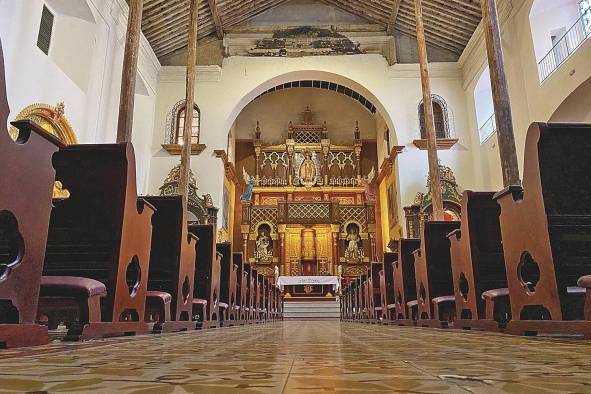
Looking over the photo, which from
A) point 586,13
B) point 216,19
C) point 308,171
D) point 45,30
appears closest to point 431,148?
point 586,13

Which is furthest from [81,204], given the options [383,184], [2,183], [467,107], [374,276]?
[383,184]

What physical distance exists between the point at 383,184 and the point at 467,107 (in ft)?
10.9

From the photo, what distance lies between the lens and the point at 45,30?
304 inches

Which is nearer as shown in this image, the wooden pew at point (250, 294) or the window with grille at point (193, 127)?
the wooden pew at point (250, 294)

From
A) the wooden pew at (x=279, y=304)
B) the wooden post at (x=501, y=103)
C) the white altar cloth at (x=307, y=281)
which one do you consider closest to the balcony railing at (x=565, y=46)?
the wooden post at (x=501, y=103)

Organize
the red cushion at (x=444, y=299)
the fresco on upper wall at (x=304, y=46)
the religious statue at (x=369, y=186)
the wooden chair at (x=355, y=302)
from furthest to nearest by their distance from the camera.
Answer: the religious statue at (x=369, y=186), the fresco on upper wall at (x=304, y=46), the wooden chair at (x=355, y=302), the red cushion at (x=444, y=299)

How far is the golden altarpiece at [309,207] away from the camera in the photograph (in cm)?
1390

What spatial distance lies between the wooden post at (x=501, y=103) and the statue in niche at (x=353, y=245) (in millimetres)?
8288

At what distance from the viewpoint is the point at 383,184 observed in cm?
1375

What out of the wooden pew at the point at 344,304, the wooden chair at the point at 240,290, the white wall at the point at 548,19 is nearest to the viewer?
the wooden chair at the point at 240,290

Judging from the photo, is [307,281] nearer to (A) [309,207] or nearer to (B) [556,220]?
(A) [309,207]

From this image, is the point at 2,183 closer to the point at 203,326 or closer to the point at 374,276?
the point at 203,326

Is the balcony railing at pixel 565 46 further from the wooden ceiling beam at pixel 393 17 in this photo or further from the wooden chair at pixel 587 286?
the wooden chair at pixel 587 286

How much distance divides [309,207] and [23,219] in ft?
41.5
